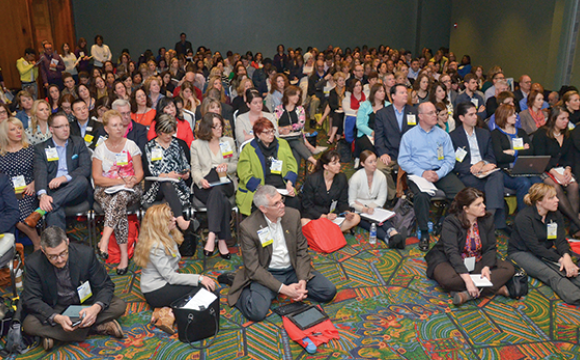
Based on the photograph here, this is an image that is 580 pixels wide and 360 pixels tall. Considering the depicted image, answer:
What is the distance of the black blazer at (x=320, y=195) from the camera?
534cm

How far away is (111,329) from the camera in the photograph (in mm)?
3703

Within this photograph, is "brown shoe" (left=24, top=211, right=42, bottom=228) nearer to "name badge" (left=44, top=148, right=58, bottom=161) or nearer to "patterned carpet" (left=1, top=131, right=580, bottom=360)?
"name badge" (left=44, top=148, right=58, bottom=161)

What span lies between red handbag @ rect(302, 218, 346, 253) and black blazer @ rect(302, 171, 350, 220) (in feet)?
0.74

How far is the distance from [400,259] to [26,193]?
3748 mm

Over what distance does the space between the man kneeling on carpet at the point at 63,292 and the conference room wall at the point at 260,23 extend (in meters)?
15.8

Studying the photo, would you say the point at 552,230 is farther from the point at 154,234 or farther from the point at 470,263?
the point at 154,234

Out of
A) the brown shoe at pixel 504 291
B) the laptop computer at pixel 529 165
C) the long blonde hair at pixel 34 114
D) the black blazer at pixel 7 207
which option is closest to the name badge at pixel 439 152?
the laptop computer at pixel 529 165

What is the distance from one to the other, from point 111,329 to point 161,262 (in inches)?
23.8

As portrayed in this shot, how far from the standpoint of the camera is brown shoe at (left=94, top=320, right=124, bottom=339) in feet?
12.1

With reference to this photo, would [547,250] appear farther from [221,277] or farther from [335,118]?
[335,118]

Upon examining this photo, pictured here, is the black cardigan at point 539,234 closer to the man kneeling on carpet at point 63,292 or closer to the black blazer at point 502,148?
the black blazer at point 502,148

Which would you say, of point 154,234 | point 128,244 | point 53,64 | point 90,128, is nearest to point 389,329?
point 154,234

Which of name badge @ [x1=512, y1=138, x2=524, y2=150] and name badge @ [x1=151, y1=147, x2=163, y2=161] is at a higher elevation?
name badge @ [x1=151, y1=147, x2=163, y2=161]

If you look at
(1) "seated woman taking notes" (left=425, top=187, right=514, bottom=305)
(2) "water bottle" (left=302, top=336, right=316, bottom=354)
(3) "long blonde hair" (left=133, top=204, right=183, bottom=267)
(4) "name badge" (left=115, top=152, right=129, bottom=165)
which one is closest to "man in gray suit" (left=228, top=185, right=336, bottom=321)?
(2) "water bottle" (left=302, top=336, right=316, bottom=354)
